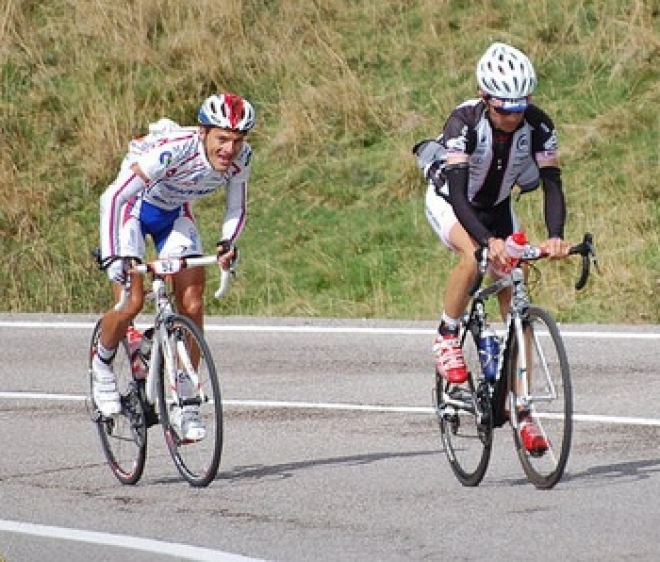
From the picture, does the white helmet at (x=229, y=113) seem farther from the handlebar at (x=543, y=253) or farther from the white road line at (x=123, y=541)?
the white road line at (x=123, y=541)

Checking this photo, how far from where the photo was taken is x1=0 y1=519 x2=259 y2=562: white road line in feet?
25.3

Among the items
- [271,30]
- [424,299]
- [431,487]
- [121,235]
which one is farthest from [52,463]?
[271,30]

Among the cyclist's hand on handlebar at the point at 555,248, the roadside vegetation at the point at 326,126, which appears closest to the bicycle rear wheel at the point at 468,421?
the cyclist's hand on handlebar at the point at 555,248

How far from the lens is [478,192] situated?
9.18 meters

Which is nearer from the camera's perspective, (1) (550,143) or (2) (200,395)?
(1) (550,143)

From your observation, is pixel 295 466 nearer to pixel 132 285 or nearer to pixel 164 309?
pixel 164 309

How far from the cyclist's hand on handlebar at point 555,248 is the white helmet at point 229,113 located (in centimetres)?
162

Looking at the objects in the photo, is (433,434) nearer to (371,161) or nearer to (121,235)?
(121,235)

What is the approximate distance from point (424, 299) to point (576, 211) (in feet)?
7.05

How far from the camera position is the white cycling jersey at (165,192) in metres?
9.44

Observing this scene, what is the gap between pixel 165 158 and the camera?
9414mm

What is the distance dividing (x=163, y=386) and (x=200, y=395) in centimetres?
32

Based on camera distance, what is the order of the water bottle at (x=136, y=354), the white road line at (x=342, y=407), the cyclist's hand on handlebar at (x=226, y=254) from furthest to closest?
the white road line at (x=342, y=407) < the water bottle at (x=136, y=354) < the cyclist's hand on handlebar at (x=226, y=254)

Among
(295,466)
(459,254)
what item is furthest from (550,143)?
(295,466)
